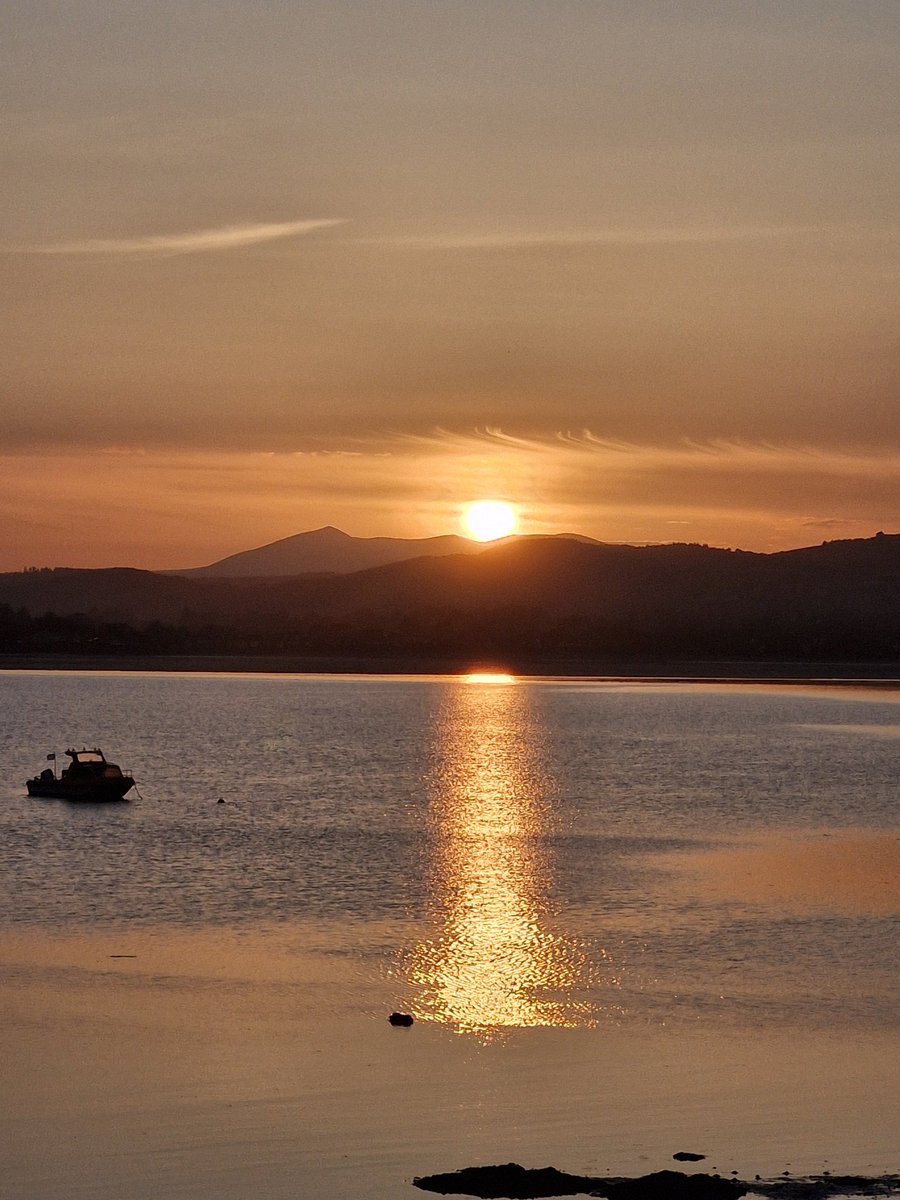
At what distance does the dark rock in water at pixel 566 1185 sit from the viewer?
52.2 ft

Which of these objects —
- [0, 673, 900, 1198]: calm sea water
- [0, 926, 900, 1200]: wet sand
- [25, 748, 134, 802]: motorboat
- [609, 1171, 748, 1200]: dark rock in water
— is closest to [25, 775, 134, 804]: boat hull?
[25, 748, 134, 802]: motorboat

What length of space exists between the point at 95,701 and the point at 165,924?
148 meters

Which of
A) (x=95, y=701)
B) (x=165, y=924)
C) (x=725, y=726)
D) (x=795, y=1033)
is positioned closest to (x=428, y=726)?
(x=725, y=726)

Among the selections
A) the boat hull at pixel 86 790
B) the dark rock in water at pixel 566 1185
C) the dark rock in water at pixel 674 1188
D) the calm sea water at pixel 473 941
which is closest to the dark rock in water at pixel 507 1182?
the dark rock in water at pixel 566 1185

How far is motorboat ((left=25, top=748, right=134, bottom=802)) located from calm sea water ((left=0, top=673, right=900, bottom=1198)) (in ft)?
3.08

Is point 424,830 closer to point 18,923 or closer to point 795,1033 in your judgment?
point 18,923

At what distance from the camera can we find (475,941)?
32094 millimetres

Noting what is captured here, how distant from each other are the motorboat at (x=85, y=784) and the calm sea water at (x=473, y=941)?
0.94 m

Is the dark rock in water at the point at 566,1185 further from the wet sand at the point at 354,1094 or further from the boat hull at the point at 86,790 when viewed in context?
the boat hull at the point at 86,790

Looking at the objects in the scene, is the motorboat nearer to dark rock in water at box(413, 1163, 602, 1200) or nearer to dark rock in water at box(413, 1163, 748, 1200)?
dark rock in water at box(413, 1163, 602, 1200)

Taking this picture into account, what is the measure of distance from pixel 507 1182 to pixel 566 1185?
0.60 meters

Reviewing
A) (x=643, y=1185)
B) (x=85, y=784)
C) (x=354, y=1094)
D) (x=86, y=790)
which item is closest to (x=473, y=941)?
(x=354, y=1094)

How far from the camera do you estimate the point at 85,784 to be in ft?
207

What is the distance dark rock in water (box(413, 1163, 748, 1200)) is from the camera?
1592cm
